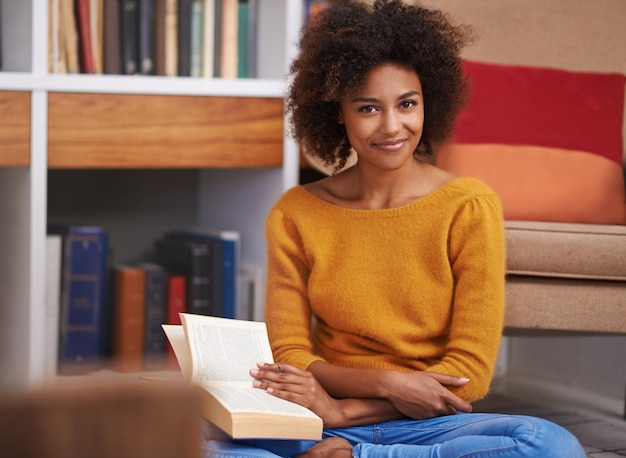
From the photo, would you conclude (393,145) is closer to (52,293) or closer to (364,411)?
(364,411)

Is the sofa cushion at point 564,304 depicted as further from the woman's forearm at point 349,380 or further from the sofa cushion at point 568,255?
the woman's forearm at point 349,380

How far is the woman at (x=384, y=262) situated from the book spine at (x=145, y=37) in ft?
2.22

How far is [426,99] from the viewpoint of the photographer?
1516 millimetres

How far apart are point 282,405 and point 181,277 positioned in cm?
114

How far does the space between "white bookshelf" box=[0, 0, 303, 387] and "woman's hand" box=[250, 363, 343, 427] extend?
69 centimetres

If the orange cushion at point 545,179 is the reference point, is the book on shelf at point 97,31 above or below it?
above

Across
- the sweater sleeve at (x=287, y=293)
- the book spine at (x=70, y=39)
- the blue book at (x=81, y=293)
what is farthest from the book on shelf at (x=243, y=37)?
the sweater sleeve at (x=287, y=293)

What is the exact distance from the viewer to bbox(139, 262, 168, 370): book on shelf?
2.24m

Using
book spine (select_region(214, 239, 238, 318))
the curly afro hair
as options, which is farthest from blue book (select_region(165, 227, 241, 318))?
the curly afro hair

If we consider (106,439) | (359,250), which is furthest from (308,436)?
(106,439)

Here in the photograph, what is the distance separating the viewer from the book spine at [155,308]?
2238 millimetres

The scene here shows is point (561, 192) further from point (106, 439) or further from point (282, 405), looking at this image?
point (106, 439)

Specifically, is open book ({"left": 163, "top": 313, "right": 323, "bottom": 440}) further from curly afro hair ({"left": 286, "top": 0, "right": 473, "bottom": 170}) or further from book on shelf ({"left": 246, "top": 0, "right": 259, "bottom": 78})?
book on shelf ({"left": 246, "top": 0, "right": 259, "bottom": 78})

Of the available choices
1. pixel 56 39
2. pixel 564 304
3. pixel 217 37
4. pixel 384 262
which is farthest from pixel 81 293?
pixel 564 304
